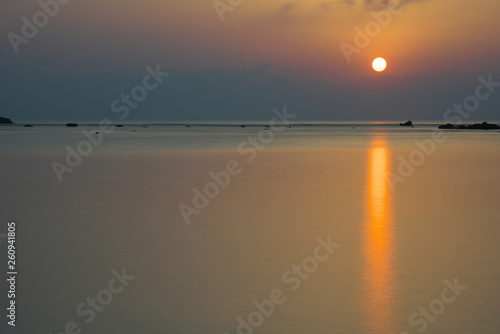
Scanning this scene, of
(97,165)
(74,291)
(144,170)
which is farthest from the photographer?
(97,165)

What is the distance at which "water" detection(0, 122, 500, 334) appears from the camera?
804 centimetres

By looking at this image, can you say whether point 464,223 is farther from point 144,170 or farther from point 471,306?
point 144,170

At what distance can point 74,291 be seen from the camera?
9.09 metres

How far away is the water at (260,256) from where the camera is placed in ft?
26.4

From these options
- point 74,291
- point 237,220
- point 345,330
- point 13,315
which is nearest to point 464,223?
point 237,220

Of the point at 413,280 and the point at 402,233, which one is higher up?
the point at 402,233

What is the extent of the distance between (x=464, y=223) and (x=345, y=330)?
312 inches

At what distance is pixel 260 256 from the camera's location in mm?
11148

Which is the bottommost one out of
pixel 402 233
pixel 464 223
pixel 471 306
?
pixel 471 306

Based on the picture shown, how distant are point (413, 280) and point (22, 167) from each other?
2451 centimetres

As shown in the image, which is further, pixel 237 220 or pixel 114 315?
pixel 237 220

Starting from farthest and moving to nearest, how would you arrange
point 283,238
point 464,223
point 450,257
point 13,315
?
point 464,223
point 283,238
point 450,257
point 13,315

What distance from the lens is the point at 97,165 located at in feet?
103

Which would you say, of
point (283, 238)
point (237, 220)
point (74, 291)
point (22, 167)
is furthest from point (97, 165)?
point (74, 291)
